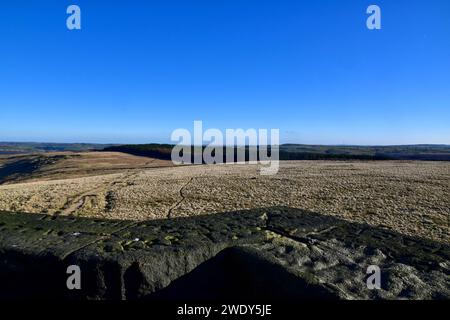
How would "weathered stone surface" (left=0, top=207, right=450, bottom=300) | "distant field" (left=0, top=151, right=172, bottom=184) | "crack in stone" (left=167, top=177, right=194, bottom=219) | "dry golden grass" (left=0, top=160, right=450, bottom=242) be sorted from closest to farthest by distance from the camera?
"weathered stone surface" (left=0, top=207, right=450, bottom=300) → "dry golden grass" (left=0, top=160, right=450, bottom=242) → "crack in stone" (left=167, top=177, right=194, bottom=219) → "distant field" (left=0, top=151, right=172, bottom=184)

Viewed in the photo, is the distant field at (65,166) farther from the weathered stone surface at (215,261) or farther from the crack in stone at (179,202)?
the weathered stone surface at (215,261)

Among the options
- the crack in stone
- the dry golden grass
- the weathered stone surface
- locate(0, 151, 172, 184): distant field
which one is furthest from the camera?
locate(0, 151, 172, 184): distant field

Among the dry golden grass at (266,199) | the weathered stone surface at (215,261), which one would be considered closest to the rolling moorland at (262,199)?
the dry golden grass at (266,199)

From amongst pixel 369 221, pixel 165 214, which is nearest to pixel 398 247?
pixel 369 221

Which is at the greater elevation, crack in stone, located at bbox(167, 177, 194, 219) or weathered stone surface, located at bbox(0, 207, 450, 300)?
weathered stone surface, located at bbox(0, 207, 450, 300)

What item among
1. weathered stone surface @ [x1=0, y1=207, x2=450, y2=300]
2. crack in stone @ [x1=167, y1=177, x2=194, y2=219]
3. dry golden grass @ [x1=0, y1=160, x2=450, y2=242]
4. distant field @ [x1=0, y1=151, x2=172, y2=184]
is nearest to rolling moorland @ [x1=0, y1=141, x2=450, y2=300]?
weathered stone surface @ [x1=0, y1=207, x2=450, y2=300]

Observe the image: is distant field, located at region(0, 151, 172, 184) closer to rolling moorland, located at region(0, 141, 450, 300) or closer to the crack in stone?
the crack in stone

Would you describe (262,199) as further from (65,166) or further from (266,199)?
(65,166)

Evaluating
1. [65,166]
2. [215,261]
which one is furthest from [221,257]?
[65,166]
